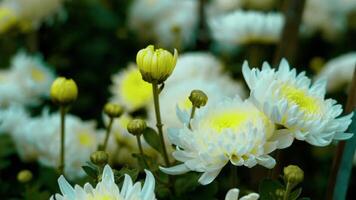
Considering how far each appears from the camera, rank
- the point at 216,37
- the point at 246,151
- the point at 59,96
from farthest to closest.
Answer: the point at 216,37
the point at 59,96
the point at 246,151

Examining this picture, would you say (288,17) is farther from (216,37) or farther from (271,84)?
(271,84)

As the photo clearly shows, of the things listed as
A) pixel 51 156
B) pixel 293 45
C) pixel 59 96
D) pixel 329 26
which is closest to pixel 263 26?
pixel 293 45

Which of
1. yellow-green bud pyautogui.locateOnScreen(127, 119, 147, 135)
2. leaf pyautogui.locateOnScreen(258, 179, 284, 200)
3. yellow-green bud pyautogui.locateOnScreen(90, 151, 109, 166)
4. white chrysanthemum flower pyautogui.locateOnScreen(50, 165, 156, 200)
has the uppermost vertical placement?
yellow-green bud pyautogui.locateOnScreen(127, 119, 147, 135)

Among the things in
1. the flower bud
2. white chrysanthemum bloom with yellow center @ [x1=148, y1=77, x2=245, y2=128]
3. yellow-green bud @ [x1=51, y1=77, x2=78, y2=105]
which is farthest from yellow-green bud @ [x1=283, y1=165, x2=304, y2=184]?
the flower bud

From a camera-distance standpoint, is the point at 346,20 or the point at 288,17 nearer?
the point at 288,17

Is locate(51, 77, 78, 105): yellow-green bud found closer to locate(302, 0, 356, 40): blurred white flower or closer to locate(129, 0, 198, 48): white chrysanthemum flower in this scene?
locate(129, 0, 198, 48): white chrysanthemum flower

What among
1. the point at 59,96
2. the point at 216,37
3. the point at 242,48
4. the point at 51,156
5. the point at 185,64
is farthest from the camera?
the point at 242,48

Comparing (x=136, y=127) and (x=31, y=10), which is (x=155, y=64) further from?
(x=31, y=10)
